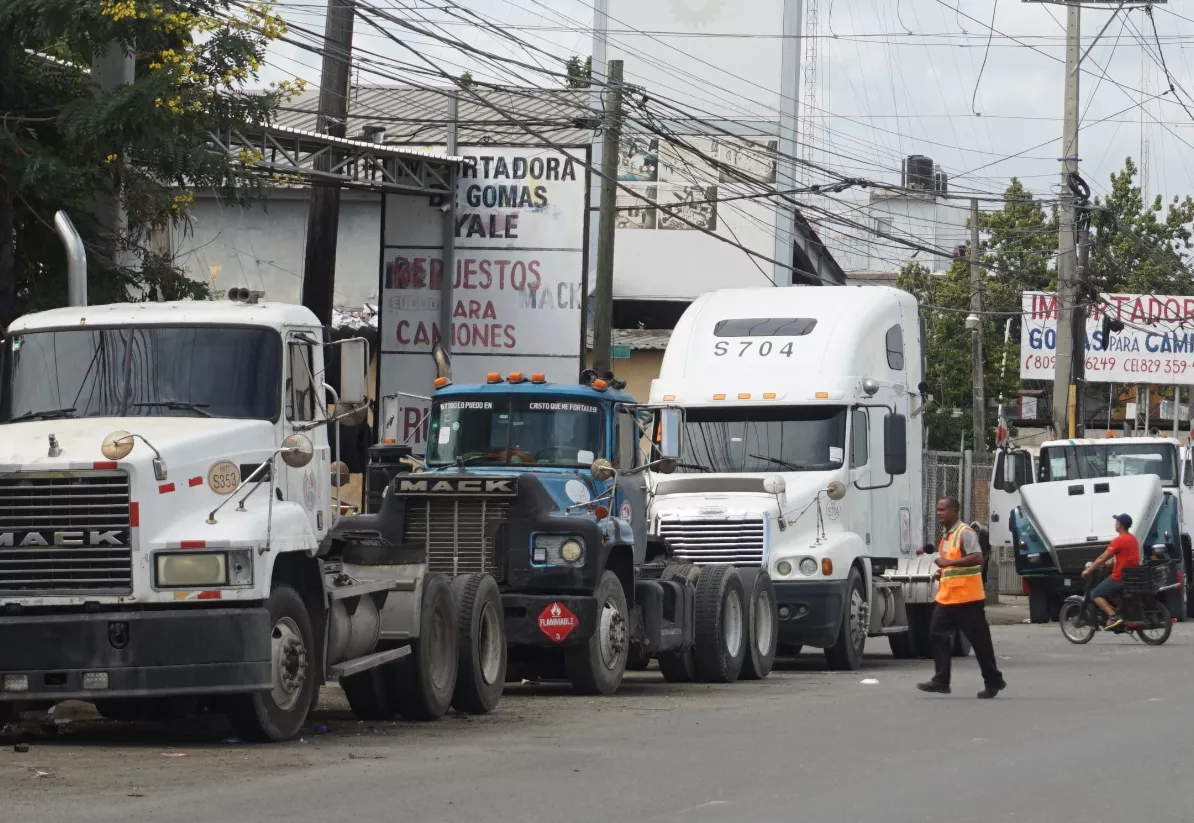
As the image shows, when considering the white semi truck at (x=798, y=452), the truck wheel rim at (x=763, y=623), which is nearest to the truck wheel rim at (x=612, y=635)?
the truck wheel rim at (x=763, y=623)

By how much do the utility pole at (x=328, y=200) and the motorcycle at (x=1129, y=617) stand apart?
11.0 m

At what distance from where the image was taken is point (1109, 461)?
1224 inches

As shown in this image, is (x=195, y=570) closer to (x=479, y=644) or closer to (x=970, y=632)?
(x=479, y=644)

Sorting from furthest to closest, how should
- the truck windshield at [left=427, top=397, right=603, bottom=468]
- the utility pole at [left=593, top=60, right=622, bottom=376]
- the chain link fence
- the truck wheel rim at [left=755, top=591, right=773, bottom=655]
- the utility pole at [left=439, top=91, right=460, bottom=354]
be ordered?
the chain link fence < the utility pole at [left=439, top=91, right=460, bottom=354] < the utility pole at [left=593, top=60, right=622, bottom=376] < the truck wheel rim at [left=755, top=591, right=773, bottom=655] < the truck windshield at [left=427, top=397, right=603, bottom=468]

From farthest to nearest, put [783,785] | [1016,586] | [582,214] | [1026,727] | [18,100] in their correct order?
[1016,586], [582,214], [18,100], [1026,727], [783,785]

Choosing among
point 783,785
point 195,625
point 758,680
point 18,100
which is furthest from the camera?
point 758,680

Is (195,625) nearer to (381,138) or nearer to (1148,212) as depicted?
(381,138)

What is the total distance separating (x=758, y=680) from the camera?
19.1 m

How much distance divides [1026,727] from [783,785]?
409 centimetres

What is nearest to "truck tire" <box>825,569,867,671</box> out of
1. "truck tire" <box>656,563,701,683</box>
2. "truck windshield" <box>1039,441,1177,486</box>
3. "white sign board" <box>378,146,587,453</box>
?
"truck tire" <box>656,563,701,683</box>

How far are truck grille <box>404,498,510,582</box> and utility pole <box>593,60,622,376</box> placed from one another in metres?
9.54

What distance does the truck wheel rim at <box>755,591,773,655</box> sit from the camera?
61.9 feet

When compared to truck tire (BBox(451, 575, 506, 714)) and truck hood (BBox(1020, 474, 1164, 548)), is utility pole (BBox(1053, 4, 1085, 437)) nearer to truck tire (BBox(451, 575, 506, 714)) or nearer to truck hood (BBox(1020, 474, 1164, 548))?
truck hood (BBox(1020, 474, 1164, 548))

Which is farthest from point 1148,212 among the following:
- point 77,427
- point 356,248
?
point 77,427
